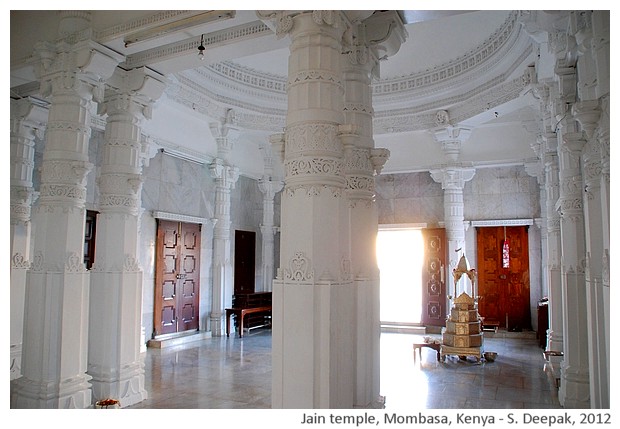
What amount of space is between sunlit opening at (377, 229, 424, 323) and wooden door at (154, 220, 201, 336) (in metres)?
4.30

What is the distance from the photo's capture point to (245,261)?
38.0ft

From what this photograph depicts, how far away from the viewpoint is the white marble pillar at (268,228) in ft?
38.8

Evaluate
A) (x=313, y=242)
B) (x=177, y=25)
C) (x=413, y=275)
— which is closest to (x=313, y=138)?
(x=313, y=242)

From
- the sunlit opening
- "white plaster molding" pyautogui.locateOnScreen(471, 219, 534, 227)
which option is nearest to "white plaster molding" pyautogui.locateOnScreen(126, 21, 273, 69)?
the sunlit opening

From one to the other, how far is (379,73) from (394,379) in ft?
13.1

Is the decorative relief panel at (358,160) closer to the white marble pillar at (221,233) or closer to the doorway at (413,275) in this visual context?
the white marble pillar at (221,233)

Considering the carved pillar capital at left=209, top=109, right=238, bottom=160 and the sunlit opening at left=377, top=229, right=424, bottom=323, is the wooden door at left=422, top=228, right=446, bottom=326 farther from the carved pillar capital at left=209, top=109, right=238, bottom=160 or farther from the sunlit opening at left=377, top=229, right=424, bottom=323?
the carved pillar capital at left=209, top=109, right=238, bottom=160

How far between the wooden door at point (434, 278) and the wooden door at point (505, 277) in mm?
798

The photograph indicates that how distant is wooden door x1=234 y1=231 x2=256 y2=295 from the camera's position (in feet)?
37.1

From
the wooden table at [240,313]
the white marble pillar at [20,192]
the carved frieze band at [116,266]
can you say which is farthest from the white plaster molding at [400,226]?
the white marble pillar at [20,192]
